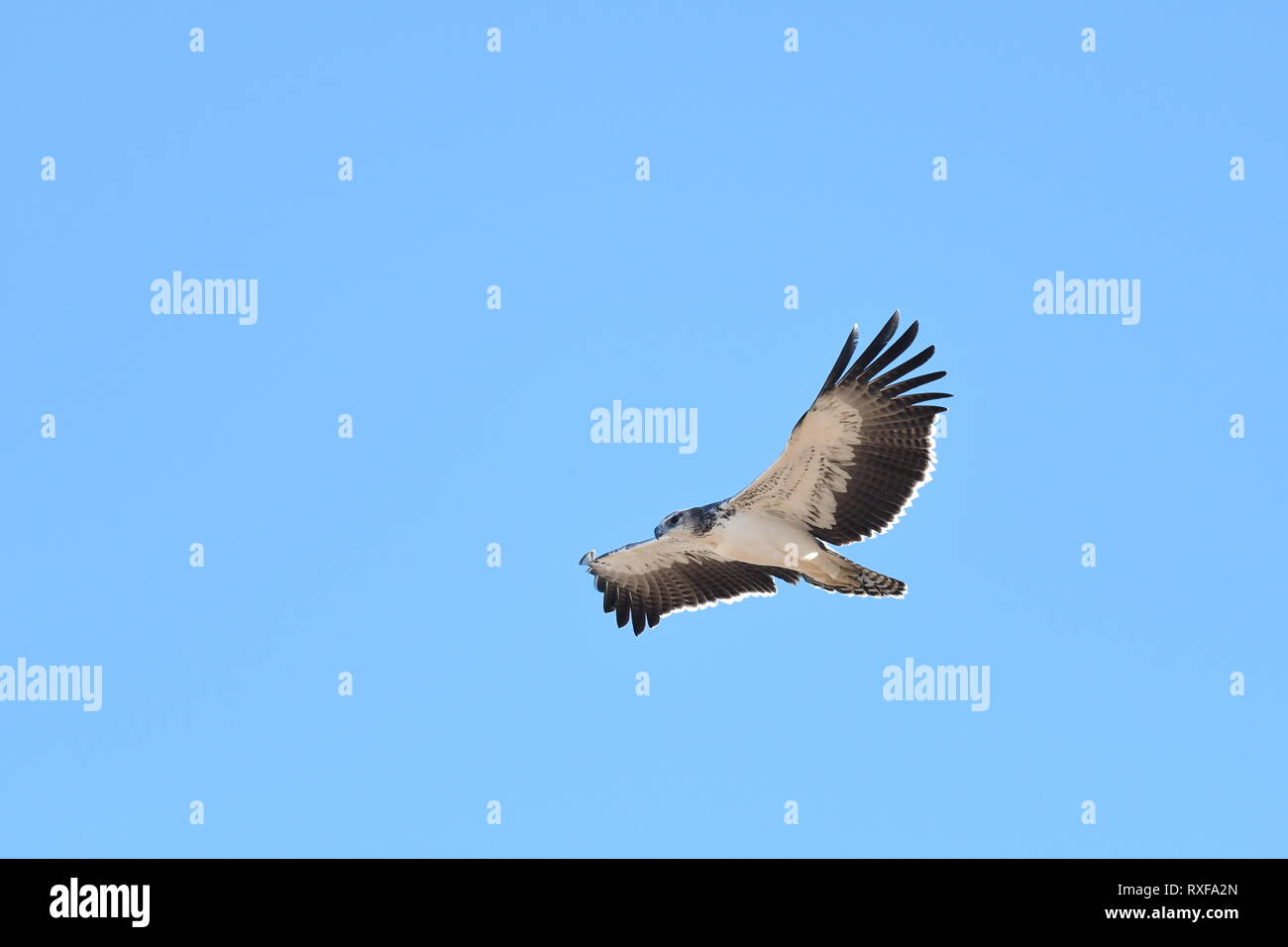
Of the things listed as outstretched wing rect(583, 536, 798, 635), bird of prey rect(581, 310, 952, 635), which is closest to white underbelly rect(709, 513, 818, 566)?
bird of prey rect(581, 310, 952, 635)

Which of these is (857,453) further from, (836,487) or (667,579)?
(667,579)

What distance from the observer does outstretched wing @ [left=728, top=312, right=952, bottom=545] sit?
64.4 ft

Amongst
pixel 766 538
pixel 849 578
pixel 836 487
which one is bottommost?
pixel 849 578

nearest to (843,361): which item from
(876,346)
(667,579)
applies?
(876,346)

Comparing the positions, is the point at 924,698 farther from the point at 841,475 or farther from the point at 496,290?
the point at 496,290

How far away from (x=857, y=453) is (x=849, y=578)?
1.76 metres

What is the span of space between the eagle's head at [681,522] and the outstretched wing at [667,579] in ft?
1.99

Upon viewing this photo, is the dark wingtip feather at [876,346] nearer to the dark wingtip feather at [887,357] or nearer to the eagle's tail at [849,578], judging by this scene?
the dark wingtip feather at [887,357]

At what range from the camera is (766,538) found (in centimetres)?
2045

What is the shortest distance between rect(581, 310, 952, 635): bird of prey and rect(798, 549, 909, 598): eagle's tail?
0.5 inches

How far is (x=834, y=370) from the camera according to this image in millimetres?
19609

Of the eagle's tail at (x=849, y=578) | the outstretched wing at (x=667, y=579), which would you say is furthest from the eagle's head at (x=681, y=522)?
the eagle's tail at (x=849, y=578)

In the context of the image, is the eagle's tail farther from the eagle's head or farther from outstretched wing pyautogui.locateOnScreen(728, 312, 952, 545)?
the eagle's head
